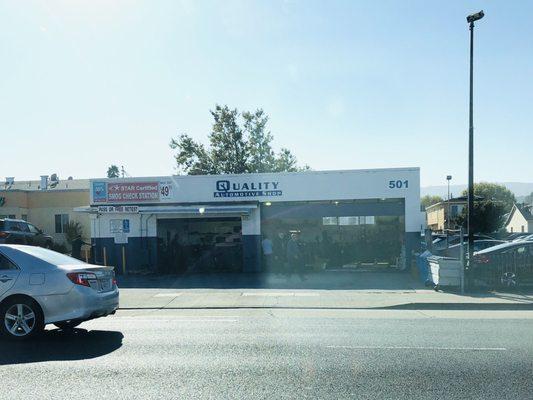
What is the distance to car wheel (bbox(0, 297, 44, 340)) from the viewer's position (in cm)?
845

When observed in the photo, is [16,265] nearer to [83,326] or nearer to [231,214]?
[83,326]

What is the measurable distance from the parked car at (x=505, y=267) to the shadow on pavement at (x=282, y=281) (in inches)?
77.8

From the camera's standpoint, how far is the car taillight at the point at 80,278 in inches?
338

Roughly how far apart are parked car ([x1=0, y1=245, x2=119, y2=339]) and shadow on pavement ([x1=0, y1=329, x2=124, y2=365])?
0.29 metres

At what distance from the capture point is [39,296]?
8.48 m

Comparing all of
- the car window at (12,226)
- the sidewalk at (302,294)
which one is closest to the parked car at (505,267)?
the sidewalk at (302,294)

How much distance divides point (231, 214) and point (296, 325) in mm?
12092

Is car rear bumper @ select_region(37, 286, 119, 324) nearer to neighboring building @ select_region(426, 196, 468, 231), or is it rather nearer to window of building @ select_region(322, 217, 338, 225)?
window of building @ select_region(322, 217, 338, 225)

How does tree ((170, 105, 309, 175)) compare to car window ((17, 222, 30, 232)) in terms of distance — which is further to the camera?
tree ((170, 105, 309, 175))

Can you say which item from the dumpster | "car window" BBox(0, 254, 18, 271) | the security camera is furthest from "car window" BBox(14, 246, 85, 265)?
the security camera

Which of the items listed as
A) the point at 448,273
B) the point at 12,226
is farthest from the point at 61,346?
the point at 12,226

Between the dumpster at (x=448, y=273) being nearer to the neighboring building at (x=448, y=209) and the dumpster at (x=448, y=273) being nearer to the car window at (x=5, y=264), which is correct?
the car window at (x=5, y=264)

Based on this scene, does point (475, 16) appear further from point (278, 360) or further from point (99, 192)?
point (99, 192)

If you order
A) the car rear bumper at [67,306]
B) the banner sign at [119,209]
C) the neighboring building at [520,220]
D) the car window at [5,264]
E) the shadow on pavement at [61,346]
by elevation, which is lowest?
the neighboring building at [520,220]
